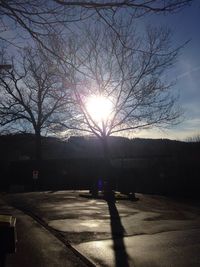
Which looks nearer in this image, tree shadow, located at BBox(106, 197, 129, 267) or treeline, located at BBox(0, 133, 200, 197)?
tree shadow, located at BBox(106, 197, 129, 267)

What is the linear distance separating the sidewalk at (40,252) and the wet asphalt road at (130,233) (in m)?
0.31

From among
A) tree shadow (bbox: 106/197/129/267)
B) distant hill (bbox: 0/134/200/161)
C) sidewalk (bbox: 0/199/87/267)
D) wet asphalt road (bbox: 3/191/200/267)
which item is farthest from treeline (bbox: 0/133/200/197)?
sidewalk (bbox: 0/199/87/267)

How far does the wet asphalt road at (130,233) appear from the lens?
25.9 ft

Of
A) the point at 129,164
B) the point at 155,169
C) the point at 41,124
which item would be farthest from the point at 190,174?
the point at 41,124

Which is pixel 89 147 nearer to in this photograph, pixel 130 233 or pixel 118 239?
pixel 130 233

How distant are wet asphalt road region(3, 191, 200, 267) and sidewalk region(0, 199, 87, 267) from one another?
1.03 ft

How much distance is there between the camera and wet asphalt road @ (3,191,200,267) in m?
7.88

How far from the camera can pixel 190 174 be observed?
25422mm

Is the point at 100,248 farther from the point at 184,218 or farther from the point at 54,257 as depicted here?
the point at 184,218

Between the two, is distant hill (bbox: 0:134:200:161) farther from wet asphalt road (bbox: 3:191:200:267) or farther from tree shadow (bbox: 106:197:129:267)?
tree shadow (bbox: 106:197:129:267)

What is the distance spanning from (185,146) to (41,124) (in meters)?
18.3

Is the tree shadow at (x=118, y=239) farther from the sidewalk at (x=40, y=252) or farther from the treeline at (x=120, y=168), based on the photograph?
the treeline at (x=120, y=168)

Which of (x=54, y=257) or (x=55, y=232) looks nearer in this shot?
(x=54, y=257)

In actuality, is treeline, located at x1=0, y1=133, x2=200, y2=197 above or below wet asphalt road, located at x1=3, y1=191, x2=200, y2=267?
above
